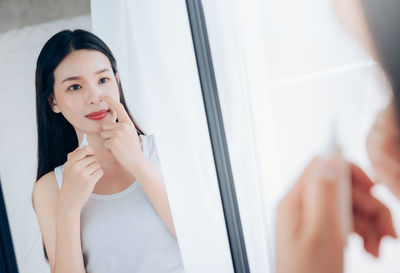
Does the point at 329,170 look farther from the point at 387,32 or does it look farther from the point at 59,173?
the point at 59,173

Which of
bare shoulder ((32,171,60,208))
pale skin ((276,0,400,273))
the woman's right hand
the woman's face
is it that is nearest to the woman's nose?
the woman's face

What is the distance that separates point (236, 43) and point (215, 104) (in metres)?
0.20

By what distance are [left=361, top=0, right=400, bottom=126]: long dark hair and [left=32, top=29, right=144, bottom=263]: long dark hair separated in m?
0.67

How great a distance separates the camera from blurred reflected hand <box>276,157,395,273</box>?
282mm

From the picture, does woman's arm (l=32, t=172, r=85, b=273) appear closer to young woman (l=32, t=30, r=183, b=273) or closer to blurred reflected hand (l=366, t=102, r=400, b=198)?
young woman (l=32, t=30, r=183, b=273)

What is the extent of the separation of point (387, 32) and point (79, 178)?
30.8 inches

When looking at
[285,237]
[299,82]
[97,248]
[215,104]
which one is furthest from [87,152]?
[285,237]

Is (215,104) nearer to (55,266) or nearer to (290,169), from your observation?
(290,169)

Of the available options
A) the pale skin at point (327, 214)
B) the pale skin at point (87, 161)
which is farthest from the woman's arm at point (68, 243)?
the pale skin at point (327, 214)

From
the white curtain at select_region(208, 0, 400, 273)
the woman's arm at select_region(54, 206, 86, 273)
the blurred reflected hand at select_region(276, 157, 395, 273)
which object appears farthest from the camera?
the woman's arm at select_region(54, 206, 86, 273)

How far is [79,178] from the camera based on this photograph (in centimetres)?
91

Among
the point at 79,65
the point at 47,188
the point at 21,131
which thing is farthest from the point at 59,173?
the point at 79,65

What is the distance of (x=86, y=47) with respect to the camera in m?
0.91

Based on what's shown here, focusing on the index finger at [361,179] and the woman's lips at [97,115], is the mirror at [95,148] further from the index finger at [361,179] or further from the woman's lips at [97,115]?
the index finger at [361,179]
